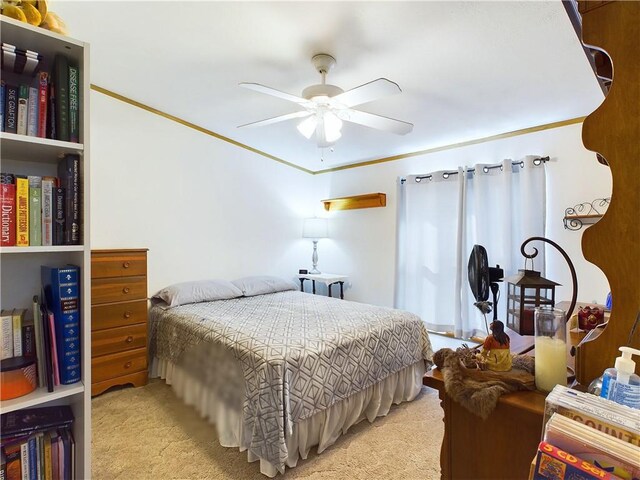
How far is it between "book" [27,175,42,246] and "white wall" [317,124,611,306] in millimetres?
3513

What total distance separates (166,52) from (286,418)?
2.56 meters

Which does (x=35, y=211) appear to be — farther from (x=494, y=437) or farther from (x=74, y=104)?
(x=494, y=437)

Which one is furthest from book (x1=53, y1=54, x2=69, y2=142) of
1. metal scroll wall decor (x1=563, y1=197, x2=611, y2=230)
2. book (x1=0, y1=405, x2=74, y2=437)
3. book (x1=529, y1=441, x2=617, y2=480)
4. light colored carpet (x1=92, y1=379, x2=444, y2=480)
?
metal scroll wall decor (x1=563, y1=197, x2=611, y2=230)

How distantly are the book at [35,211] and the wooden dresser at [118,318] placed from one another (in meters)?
1.73

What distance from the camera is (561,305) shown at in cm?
183

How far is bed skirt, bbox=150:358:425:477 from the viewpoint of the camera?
182 cm

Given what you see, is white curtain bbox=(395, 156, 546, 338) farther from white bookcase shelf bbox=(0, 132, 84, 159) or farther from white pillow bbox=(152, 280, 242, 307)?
white bookcase shelf bbox=(0, 132, 84, 159)

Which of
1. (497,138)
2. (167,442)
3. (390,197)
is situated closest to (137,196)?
(167,442)

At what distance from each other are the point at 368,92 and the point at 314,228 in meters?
2.81

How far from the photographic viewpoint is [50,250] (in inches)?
38.5

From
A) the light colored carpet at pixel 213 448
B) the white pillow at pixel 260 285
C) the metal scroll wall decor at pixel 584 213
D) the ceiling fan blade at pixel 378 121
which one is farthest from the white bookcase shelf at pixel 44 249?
the metal scroll wall decor at pixel 584 213

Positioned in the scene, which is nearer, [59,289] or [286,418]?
[59,289]

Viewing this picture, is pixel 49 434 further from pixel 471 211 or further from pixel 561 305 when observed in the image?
pixel 471 211

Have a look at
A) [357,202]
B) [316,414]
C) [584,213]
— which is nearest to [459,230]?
[584,213]
